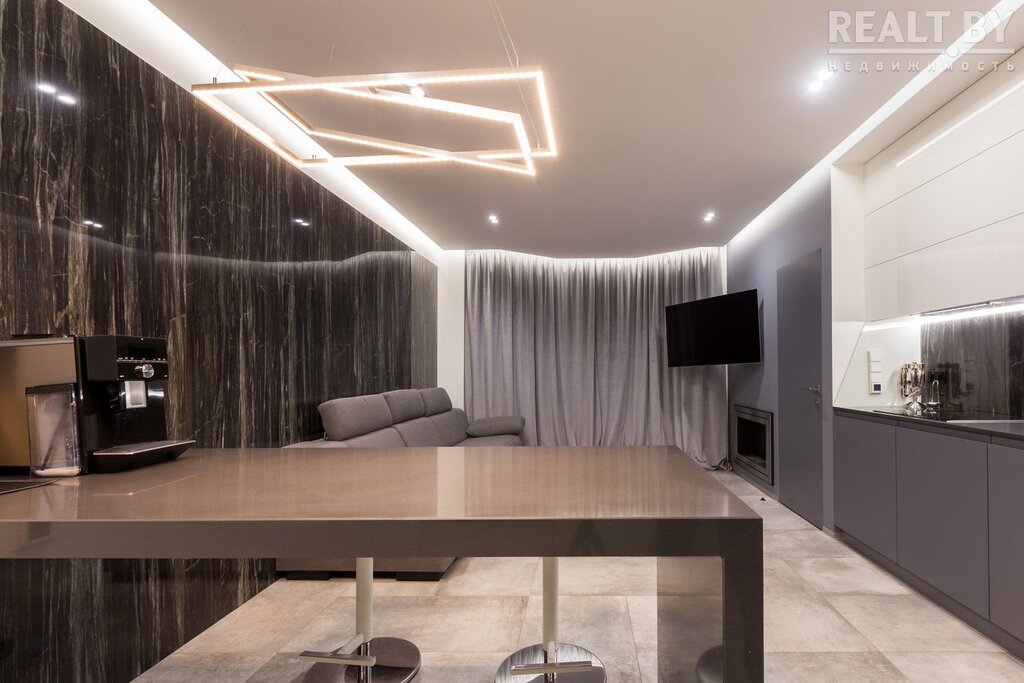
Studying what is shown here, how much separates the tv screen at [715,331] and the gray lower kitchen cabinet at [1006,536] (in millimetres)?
2882

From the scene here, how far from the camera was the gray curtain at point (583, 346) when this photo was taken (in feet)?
21.1

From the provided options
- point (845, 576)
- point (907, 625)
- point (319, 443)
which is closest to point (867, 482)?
point (845, 576)

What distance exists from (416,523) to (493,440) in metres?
4.49

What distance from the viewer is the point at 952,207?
2807 mm

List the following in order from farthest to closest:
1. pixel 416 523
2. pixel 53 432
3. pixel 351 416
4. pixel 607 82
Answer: pixel 351 416
pixel 607 82
pixel 53 432
pixel 416 523

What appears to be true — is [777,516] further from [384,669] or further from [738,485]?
[384,669]

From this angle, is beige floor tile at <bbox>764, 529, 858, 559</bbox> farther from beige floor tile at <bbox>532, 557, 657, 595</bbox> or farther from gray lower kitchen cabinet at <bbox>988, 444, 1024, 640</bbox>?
gray lower kitchen cabinet at <bbox>988, 444, 1024, 640</bbox>

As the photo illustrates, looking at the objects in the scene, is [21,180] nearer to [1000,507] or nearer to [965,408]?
[1000,507]

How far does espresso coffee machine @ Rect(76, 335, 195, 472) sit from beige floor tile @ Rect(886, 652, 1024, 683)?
2.74 metres

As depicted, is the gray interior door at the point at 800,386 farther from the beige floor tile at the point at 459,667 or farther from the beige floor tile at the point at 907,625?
the beige floor tile at the point at 459,667

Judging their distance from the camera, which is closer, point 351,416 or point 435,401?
point 351,416

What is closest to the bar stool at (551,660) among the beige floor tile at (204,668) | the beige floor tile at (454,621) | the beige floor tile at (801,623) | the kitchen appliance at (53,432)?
the beige floor tile at (454,621)

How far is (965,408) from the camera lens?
2.97 metres

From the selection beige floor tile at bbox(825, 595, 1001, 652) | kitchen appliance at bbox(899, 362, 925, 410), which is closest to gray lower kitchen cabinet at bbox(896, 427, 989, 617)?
beige floor tile at bbox(825, 595, 1001, 652)
